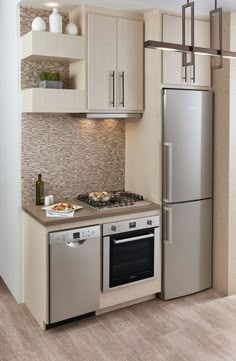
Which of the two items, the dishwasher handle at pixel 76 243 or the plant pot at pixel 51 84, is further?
the plant pot at pixel 51 84

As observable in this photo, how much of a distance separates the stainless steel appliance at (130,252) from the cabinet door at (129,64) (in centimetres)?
106

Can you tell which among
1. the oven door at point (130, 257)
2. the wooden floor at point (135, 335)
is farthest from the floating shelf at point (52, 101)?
the wooden floor at point (135, 335)

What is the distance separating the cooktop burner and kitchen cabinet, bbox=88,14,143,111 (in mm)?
805

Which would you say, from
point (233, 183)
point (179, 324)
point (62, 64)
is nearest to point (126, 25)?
point (62, 64)

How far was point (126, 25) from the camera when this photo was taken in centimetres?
361

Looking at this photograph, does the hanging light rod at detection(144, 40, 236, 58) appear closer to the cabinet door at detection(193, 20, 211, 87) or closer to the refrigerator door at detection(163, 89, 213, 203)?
the refrigerator door at detection(163, 89, 213, 203)

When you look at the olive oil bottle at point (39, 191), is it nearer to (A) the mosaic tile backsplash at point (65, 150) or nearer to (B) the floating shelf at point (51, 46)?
(A) the mosaic tile backsplash at point (65, 150)

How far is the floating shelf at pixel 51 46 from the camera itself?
322 centimetres

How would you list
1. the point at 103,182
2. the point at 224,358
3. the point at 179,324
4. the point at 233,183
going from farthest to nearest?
the point at 103,182 < the point at 233,183 < the point at 179,324 < the point at 224,358

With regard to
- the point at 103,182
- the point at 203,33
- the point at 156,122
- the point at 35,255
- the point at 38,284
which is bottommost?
the point at 38,284

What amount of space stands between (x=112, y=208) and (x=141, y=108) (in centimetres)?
99

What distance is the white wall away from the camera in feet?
11.6

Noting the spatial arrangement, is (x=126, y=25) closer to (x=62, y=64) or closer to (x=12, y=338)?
(x=62, y=64)

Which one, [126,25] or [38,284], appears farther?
[126,25]
